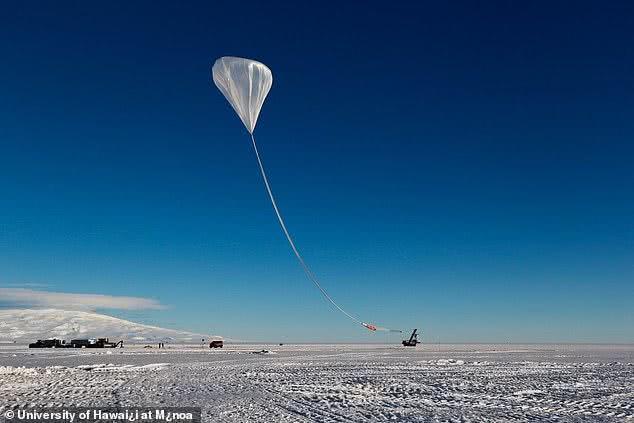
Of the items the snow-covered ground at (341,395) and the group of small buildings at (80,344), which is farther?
the group of small buildings at (80,344)

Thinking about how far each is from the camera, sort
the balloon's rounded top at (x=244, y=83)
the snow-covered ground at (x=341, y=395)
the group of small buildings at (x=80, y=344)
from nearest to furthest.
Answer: the snow-covered ground at (x=341, y=395) < the balloon's rounded top at (x=244, y=83) < the group of small buildings at (x=80, y=344)

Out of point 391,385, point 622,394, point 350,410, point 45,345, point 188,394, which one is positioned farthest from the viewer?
point 45,345

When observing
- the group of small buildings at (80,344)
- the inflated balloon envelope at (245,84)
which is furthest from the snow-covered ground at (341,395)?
the group of small buildings at (80,344)

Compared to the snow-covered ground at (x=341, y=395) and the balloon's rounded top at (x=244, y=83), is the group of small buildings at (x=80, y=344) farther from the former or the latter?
the balloon's rounded top at (x=244, y=83)

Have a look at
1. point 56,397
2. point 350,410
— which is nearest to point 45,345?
point 56,397

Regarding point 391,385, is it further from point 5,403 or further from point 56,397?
point 5,403

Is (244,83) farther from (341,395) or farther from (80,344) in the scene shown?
(80,344)

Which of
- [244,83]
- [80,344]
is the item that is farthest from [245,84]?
[80,344]

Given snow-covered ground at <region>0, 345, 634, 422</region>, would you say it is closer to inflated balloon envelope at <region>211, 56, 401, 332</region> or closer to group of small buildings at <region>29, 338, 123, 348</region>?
inflated balloon envelope at <region>211, 56, 401, 332</region>

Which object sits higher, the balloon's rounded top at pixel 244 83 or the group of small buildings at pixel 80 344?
the balloon's rounded top at pixel 244 83
